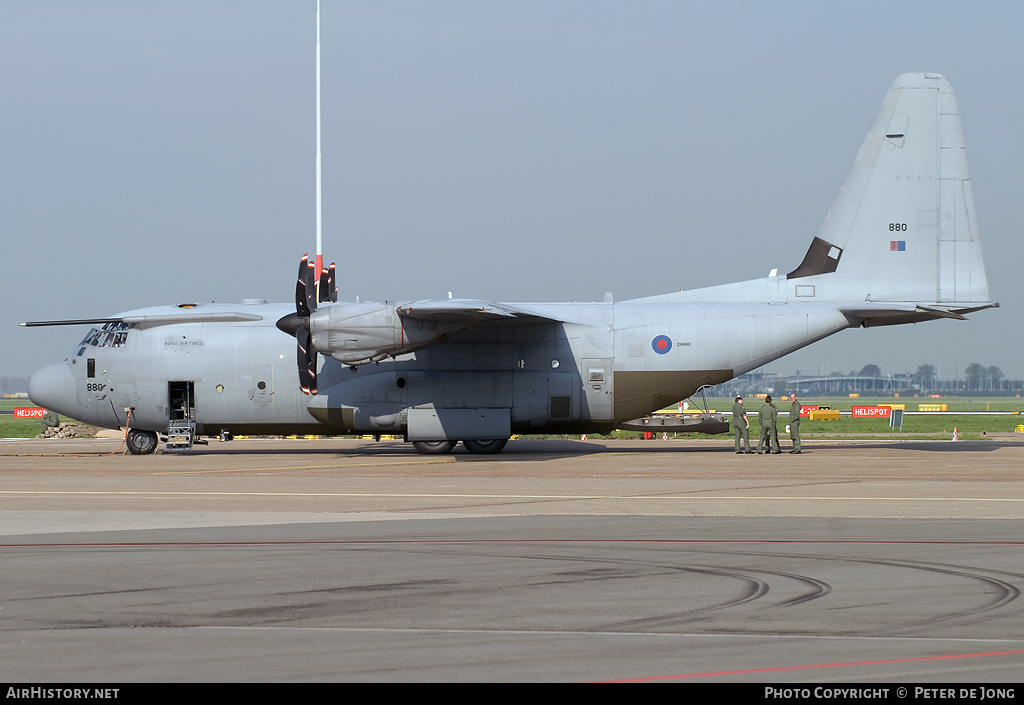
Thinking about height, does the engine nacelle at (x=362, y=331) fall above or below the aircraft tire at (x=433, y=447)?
above

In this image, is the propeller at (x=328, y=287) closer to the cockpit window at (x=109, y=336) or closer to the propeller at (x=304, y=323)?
the propeller at (x=304, y=323)

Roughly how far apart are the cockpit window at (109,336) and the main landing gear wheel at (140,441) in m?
2.73

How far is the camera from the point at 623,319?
28688 millimetres

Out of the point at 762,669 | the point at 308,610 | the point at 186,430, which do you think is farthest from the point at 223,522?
the point at 186,430

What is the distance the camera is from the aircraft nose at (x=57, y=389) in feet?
96.4

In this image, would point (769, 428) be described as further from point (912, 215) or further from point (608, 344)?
point (912, 215)

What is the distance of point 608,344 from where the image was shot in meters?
28.5

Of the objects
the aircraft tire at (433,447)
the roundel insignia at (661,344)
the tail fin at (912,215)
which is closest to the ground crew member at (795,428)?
the tail fin at (912,215)

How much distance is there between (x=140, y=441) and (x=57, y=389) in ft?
9.43

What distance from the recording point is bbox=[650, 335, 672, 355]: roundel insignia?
28344 mm

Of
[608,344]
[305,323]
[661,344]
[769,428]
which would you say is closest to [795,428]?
[769,428]

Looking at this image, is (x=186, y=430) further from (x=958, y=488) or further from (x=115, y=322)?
(x=958, y=488)

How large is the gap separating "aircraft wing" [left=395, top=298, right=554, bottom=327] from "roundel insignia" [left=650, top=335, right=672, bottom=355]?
3.98 m
